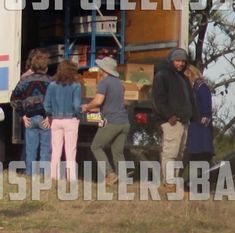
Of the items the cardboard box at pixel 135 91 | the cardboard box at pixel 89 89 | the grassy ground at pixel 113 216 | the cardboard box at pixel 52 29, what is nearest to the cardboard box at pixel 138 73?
the cardboard box at pixel 135 91

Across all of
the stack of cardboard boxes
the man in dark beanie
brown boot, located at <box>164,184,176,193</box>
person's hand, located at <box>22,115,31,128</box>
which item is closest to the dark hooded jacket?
the man in dark beanie

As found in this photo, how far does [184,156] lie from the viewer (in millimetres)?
11047

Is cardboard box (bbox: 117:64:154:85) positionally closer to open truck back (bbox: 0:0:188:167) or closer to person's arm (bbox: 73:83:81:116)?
open truck back (bbox: 0:0:188:167)

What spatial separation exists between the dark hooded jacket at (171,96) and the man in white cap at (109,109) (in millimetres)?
478

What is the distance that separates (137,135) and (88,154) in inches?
58.8

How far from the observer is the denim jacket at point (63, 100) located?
10.7 metres

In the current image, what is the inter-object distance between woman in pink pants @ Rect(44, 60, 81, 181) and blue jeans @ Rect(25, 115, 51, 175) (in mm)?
235

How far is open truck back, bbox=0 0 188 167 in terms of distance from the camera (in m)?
11.1

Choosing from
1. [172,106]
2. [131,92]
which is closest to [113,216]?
[172,106]

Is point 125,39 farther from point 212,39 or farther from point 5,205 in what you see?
point 212,39

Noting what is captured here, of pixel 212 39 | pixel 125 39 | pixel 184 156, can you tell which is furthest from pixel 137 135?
pixel 212 39

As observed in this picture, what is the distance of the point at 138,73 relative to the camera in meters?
11.8

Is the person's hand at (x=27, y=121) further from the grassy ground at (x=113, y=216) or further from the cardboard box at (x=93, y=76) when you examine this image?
the grassy ground at (x=113, y=216)

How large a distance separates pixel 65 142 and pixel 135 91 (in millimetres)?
1205
